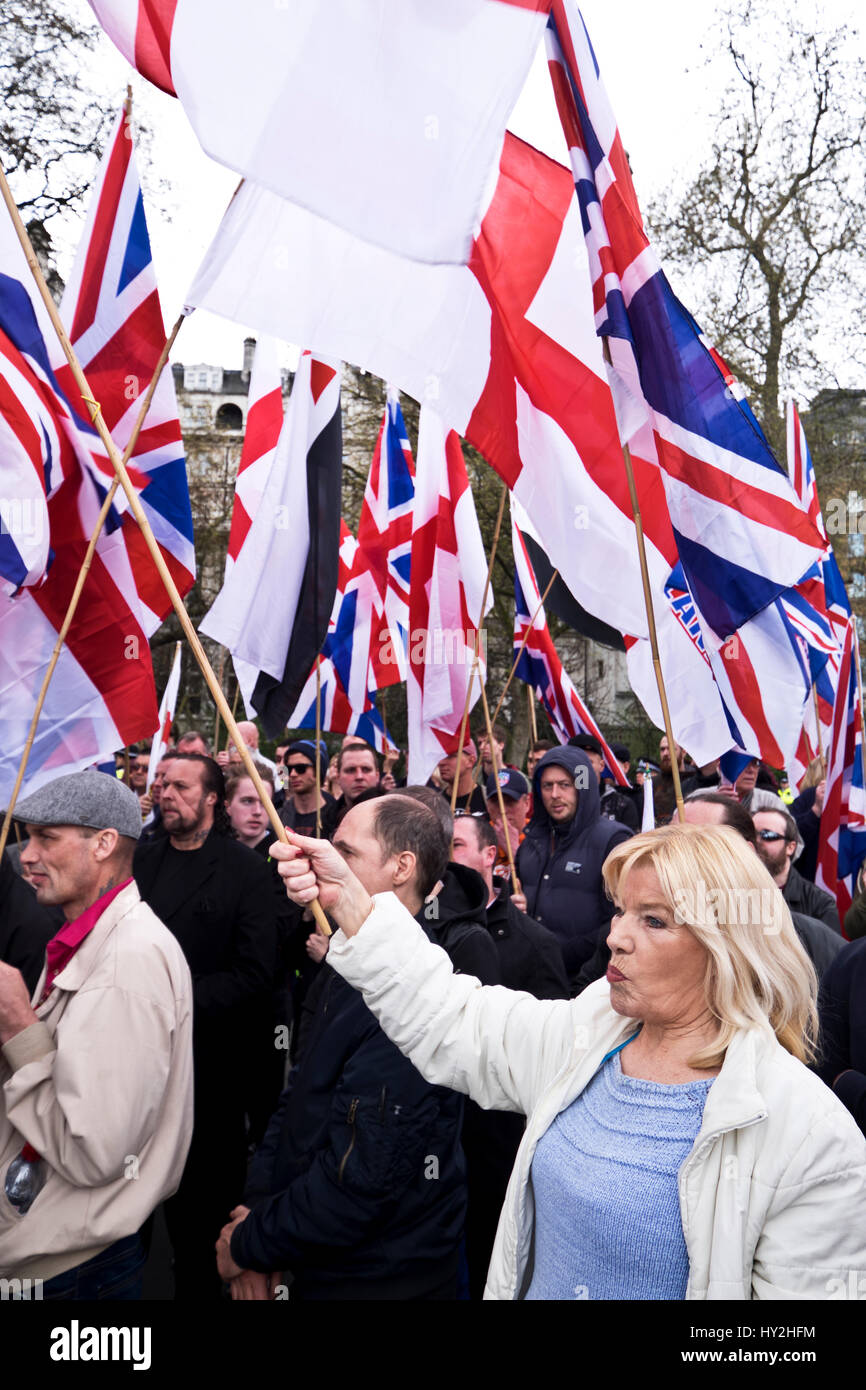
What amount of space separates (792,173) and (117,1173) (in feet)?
66.0

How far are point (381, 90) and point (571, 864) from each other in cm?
395

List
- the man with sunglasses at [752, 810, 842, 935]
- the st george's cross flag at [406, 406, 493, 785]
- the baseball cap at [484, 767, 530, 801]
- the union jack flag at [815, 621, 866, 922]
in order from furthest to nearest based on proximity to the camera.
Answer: the baseball cap at [484, 767, 530, 801], the st george's cross flag at [406, 406, 493, 785], the union jack flag at [815, 621, 866, 922], the man with sunglasses at [752, 810, 842, 935]

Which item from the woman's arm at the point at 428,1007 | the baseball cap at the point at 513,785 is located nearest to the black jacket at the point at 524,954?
the woman's arm at the point at 428,1007

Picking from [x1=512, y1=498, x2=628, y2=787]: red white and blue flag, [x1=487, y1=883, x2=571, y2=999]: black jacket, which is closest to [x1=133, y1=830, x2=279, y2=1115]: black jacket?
[x1=487, y1=883, x2=571, y2=999]: black jacket

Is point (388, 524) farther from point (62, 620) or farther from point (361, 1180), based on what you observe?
point (361, 1180)

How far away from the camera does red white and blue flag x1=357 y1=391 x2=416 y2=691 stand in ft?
26.9

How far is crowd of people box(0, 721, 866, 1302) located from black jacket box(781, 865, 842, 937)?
2.23 ft

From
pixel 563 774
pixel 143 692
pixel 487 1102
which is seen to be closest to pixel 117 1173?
pixel 487 1102

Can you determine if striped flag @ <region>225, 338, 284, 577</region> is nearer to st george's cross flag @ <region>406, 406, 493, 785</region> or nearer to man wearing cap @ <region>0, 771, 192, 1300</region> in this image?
st george's cross flag @ <region>406, 406, 493, 785</region>

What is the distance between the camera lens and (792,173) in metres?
19.5

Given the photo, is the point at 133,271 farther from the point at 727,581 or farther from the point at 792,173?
the point at 792,173

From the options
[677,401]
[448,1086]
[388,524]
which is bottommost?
[448,1086]

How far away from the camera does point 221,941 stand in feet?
15.4

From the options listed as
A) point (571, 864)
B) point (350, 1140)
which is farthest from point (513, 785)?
point (350, 1140)
